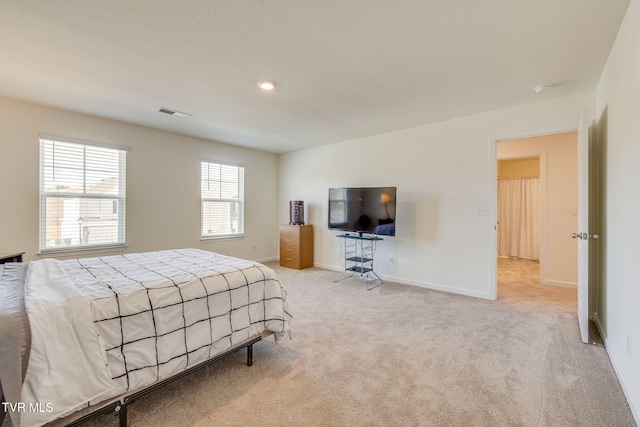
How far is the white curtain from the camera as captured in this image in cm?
612

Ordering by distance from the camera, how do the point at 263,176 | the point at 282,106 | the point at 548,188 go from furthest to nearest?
the point at 263,176, the point at 548,188, the point at 282,106

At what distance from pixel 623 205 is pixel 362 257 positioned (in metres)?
3.00

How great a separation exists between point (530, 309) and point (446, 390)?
2.16 meters

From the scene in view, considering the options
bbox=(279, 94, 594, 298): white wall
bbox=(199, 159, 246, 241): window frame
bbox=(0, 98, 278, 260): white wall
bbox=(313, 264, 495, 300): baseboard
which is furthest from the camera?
bbox=(199, 159, 246, 241): window frame

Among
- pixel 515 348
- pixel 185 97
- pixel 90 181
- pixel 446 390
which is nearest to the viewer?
pixel 446 390

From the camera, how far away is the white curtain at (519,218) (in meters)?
6.12

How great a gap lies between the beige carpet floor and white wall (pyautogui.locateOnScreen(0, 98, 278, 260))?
2887 mm

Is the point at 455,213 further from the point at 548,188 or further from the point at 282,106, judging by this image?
the point at 282,106

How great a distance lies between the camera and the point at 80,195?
12.2 feet

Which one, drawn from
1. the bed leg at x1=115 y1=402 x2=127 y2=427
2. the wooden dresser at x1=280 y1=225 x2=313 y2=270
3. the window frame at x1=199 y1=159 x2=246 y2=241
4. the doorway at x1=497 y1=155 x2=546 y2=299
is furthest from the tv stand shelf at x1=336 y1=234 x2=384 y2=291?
the bed leg at x1=115 y1=402 x2=127 y2=427

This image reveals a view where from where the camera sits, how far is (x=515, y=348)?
7.81ft

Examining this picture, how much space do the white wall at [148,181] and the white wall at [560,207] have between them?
494 cm

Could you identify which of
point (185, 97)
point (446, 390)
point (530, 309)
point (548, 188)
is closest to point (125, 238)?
point (185, 97)

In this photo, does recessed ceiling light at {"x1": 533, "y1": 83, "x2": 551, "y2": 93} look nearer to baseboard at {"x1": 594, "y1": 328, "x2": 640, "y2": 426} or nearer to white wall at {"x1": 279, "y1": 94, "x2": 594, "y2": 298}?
white wall at {"x1": 279, "y1": 94, "x2": 594, "y2": 298}
